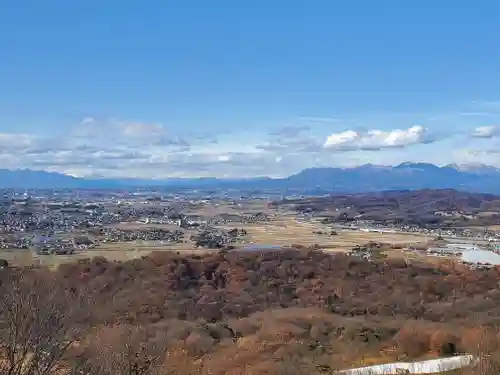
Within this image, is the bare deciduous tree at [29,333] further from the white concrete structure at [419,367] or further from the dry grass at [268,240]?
the dry grass at [268,240]

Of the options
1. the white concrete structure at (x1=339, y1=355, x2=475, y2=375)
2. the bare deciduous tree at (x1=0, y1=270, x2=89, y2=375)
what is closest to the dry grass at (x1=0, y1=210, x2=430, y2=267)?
the white concrete structure at (x1=339, y1=355, x2=475, y2=375)

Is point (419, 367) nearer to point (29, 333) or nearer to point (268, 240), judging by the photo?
point (29, 333)

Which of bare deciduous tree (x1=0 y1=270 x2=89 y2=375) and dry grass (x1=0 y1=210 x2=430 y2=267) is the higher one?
bare deciduous tree (x1=0 y1=270 x2=89 y2=375)

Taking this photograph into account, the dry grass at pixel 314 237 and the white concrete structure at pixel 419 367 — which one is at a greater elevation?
the white concrete structure at pixel 419 367

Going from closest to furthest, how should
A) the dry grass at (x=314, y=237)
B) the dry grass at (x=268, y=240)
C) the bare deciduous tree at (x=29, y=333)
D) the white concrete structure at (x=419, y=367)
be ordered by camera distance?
→ the bare deciduous tree at (x=29, y=333)
the white concrete structure at (x=419, y=367)
the dry grass at (x=268, y=240)
the dry grass at (x=314, y=237)

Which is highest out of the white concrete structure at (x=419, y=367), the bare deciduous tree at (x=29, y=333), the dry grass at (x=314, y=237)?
the bare deciduous tree at (x=29, y=333)

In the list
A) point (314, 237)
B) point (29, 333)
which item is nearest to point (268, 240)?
point (314, 237)

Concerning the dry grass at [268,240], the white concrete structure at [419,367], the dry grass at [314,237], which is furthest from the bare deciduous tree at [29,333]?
the dry grass at [314,237]

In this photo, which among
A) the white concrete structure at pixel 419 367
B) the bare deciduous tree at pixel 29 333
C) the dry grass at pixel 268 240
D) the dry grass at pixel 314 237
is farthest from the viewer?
the dry grass at pixel 314 237

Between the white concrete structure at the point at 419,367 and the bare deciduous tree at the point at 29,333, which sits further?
the white concrete structure at the point at 419,367

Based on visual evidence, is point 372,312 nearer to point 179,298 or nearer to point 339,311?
point 339,311

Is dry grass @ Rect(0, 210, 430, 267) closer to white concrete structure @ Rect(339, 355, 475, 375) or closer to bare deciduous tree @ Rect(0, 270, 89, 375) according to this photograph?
white concrete structure @ Rect(339, 355, 475, 375)
